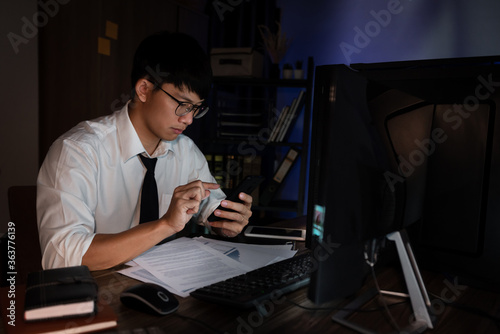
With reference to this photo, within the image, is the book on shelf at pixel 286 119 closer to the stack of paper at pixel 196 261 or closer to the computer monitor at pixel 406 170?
the stack of paper at pixel 196 261

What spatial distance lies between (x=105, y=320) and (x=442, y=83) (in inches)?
31.2

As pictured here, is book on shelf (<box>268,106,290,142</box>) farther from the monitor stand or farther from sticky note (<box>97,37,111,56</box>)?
the monitor stand

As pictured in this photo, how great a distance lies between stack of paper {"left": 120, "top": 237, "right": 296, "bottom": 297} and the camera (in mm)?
870

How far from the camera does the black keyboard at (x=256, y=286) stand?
2.42 feet

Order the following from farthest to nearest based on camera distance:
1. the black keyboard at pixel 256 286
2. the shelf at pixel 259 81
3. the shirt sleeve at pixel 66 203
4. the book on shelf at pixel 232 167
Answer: the book on shelf at pixel 232 167 → the shelf at pixel 259 81 → the shirt sleeve at pixel 66 203 → the black keyboard at pixel 256 286

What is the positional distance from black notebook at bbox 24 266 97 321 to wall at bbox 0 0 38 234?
6.11ft

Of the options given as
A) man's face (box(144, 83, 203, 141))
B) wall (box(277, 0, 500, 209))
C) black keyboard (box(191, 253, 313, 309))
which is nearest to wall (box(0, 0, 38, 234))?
man's face (box(144, 83, 203, 141))

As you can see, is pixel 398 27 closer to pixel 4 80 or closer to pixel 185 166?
pixel 185 166

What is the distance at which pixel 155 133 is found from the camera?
1.40 meters

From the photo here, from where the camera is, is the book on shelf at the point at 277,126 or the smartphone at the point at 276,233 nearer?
the smartphone at the point at 276,233

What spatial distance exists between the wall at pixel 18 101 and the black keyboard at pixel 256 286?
197cm

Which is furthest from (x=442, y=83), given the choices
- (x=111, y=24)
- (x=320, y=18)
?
(x=320, y=18)

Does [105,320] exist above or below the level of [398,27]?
below

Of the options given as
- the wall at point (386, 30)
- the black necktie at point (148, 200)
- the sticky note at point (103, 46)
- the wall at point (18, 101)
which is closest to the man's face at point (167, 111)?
the black necktie at point (148, 200)
